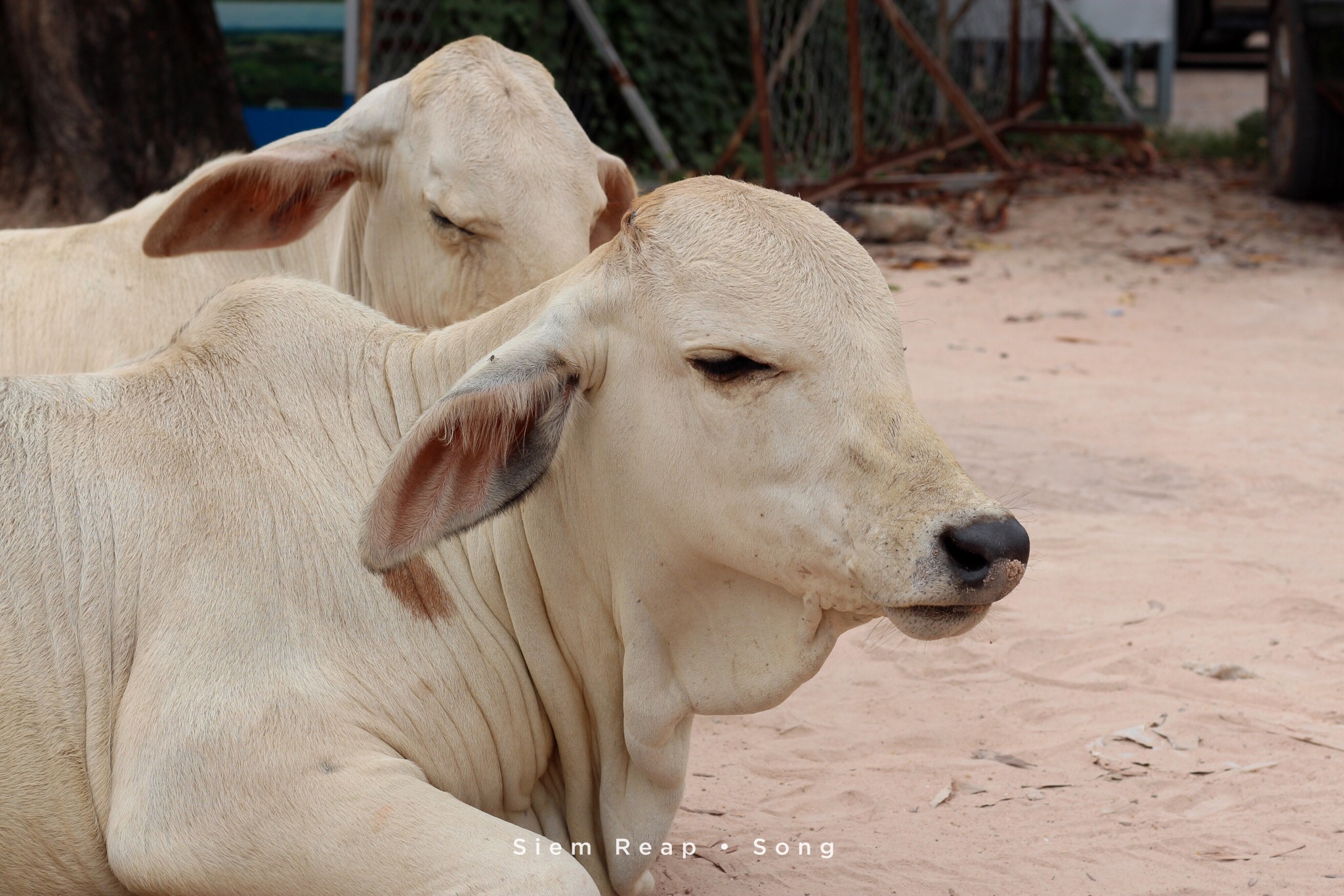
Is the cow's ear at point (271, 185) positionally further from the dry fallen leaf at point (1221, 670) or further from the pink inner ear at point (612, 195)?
the dry fallen leaf at point (1221, 670)

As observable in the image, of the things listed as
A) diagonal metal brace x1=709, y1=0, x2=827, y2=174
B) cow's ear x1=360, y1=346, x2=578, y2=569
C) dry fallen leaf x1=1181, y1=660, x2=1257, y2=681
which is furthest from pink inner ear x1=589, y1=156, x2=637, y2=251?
diagonal metal brace x1=709, y1=0, x2=827, y2=174

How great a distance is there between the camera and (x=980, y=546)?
7.78ft

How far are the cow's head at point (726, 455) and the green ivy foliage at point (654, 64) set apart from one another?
31.7 feet

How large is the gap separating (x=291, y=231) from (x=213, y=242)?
0.75ft

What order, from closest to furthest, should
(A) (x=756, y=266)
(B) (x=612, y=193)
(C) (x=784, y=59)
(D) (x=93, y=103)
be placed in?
(A) (x=756, y=266) → (B) (x=612, y=193) → (D) (x=93, y=103) → (C) (x=784, y=59)

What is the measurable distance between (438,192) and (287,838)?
2093 millimetres

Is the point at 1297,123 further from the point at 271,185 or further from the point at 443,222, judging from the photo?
the point at 271,185

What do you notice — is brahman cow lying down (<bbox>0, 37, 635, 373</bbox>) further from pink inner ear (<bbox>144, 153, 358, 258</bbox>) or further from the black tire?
the black tire

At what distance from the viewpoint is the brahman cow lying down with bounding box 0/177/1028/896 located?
254 centimetres

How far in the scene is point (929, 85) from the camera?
1356 cm

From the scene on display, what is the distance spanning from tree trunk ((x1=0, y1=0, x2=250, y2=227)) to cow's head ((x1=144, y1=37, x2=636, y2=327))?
423cm

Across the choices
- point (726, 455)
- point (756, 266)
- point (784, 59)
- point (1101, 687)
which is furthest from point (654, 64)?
point (726, 455)

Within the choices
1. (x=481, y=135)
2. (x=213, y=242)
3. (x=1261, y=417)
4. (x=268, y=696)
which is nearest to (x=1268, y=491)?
(x=1261, y=417)

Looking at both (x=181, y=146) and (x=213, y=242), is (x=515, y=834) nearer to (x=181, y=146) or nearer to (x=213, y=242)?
(x=213, y=242)
